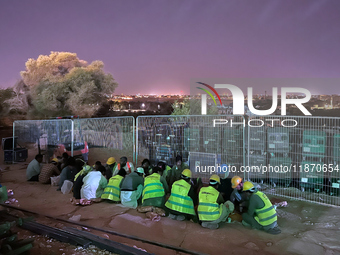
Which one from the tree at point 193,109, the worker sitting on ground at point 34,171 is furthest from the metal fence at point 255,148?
the tree at point 193,109

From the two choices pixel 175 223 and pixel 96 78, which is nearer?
pixel 175 223

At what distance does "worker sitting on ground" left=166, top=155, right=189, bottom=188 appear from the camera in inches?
327

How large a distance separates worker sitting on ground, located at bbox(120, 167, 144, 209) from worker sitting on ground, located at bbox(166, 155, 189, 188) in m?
1.41

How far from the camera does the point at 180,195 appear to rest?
19.5ft

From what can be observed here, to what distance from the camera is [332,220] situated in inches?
234

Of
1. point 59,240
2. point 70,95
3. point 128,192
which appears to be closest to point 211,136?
point 128,192

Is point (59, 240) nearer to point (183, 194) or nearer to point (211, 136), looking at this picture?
point (183, 194)

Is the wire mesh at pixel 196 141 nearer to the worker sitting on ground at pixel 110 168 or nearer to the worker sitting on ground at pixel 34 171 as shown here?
the worker sitting on ground at pixel 110 168

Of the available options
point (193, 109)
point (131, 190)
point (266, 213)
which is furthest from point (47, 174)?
point (193, 109)

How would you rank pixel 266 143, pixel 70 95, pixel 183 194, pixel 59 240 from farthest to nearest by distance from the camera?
pixel 70 95 < pixel 266 143 < pixel 183 194 < pixel 59 240

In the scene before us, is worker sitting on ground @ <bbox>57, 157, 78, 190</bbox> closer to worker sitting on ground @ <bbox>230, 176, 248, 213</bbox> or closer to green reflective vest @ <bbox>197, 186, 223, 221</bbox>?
green reflective vest @ <bbox>197, 186, 223, 221</bbox>

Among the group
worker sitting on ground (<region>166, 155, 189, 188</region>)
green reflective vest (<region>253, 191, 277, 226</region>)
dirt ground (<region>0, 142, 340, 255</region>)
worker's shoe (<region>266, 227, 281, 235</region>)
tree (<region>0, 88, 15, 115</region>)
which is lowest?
dirt ground (<region>0, 142, 340, 255</region>)

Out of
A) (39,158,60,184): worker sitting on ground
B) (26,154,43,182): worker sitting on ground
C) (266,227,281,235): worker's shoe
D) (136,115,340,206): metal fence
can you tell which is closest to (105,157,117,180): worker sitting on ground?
(136,115,340,206): metal fence

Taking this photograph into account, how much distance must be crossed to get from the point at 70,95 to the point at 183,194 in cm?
2329
